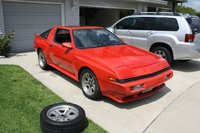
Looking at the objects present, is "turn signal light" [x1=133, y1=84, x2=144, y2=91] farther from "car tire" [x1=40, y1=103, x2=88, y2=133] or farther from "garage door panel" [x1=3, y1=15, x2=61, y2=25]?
"garage door panel" [x1=3, y1=15, x2=61, y2=25]

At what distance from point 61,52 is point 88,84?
52.8 inches

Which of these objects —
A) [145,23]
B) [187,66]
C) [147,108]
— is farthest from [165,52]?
[147,108]

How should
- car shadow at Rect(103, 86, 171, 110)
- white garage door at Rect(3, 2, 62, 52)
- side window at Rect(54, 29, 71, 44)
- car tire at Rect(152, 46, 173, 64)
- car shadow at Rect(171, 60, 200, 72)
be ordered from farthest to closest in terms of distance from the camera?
1. white garage door at Rect(3, 2, 62, 52)
2. car shadow at Rect(171, 60, 200, 72)
3. car tire at Rect(152, 46, 173, 64)
4. side window at Rect(54, 29, 71, 44)
5. car shadow at Rect(103, 86, 171, 110)

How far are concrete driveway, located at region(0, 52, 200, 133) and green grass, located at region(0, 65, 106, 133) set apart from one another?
0.30 meters

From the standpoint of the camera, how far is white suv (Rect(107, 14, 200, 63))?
6.71m

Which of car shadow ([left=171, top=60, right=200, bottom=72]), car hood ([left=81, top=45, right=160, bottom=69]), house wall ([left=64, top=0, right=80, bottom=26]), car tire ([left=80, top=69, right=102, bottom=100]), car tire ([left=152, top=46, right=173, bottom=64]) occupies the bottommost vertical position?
car shadow ([left=171, top=60, right=200, bottom=72])

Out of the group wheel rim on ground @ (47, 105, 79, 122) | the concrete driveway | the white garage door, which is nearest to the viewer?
wheel rim on ground @ (47, 105, 79, 122)

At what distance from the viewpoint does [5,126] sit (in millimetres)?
3426

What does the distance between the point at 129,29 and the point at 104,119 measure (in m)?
5.40

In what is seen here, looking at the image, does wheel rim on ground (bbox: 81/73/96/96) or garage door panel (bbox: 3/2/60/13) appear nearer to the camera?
wheel rim on ground (bbox: 81/73/96/96)

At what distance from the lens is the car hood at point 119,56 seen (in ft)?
13.7

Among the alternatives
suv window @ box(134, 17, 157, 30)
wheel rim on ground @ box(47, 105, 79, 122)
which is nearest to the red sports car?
wheel rim on ground @ box(47, 105, 79, 122)

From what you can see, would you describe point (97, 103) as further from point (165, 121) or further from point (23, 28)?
point (23, 28)

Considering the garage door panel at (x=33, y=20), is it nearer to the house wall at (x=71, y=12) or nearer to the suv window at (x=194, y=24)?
the house wall at (x=71, y=12)
